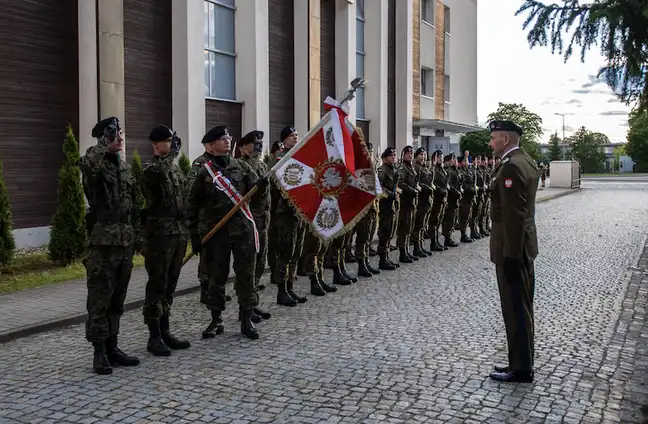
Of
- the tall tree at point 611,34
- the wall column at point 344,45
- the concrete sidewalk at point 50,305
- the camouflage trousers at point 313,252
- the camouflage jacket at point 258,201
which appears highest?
the wall column at point 344,45

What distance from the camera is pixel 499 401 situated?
5.20 m

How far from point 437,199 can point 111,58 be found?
7.32m

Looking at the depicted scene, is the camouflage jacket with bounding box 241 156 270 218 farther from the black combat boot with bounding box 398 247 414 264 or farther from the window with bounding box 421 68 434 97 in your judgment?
the window with bounding box 421 68 434 97

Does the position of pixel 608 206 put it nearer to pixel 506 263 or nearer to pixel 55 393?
pixel 506 263

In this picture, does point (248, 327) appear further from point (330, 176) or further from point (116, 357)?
point (330, 176)

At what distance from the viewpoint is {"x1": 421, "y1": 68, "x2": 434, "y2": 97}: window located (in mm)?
36688

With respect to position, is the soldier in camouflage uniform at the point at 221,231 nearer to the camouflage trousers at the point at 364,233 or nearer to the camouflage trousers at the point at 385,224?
the camouflage trousers at the point at 364,233

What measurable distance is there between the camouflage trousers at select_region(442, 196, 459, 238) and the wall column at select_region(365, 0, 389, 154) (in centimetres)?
1180

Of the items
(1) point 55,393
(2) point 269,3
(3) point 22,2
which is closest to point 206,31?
(2) point 269,3

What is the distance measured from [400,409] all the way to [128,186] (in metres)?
3.04

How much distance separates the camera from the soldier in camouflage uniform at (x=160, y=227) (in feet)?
21.2

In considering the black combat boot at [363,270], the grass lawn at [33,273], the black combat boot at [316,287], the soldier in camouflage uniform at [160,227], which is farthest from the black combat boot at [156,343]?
the black combat boot at [363,270]

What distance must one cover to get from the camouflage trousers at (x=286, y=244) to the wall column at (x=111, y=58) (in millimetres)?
6461

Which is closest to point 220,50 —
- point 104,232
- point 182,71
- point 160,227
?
point 182,71
